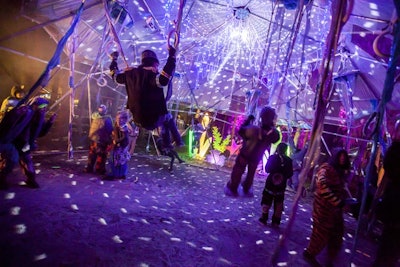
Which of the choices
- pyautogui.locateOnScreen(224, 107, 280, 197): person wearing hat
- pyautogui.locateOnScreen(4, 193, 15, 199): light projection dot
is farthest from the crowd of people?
pyautogui.locateOnScreen(4, 193, 15, 199): light projection dot

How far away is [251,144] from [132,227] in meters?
2.24

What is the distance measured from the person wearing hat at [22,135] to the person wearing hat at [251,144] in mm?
3633

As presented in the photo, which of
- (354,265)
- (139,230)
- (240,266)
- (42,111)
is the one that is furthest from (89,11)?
→ (354,265)

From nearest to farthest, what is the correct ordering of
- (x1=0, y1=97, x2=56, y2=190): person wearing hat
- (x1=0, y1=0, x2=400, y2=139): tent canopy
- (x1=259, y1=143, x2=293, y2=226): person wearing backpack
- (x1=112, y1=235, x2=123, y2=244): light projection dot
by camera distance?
(x1=112, y1=235, x2=123, y2=244): light projection dot → (x1=0, y1=97, x2=56, y2=190): person wearing hat → (x1=259, y1=143, x2=293, y2=226): person wearing backpack → (x1=0, y1=0, x2=400, y2=139): tent canopy

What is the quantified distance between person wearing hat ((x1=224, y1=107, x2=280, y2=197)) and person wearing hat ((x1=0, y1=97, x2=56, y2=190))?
143 inches

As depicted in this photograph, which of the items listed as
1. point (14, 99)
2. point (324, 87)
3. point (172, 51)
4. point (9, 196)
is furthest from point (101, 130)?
point (324, 87)

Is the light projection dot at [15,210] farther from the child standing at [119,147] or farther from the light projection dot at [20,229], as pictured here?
the child standing at [119,147]

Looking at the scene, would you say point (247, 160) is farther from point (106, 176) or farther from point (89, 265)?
point (106, 176)

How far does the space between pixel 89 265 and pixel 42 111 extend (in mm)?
3201

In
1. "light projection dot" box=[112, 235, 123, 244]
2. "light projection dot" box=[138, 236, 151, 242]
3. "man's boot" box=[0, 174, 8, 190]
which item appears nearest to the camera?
"light projection dot" box=[112, 235, 123, 244]

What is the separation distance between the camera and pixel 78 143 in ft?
32.4

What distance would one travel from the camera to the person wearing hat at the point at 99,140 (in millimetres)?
6238

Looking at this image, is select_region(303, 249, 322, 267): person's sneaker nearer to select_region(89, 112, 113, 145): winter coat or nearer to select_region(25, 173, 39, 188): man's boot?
select_region(25, 173, 39, 188): man's boot

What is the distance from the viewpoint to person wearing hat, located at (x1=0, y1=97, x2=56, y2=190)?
13.3 ft
